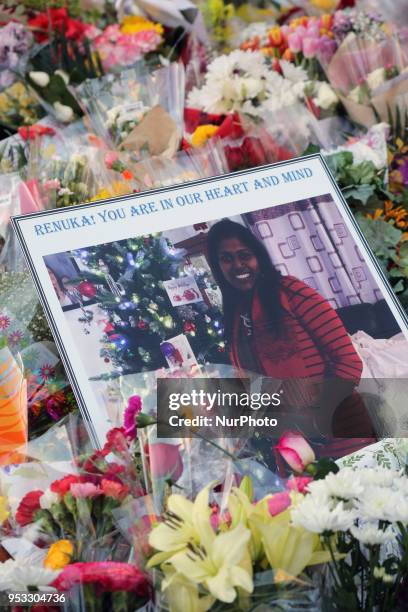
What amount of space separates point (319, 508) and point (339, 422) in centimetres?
32

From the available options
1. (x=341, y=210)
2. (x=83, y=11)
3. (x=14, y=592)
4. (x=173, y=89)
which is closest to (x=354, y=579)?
(x=14, y=592)

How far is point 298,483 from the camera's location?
1042 millimetres

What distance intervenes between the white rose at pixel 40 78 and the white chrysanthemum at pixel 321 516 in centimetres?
183

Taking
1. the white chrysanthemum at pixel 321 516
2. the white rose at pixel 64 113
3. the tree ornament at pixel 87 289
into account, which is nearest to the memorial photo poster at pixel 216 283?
the tree ornament at pixel 87 289

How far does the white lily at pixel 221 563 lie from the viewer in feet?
2.81

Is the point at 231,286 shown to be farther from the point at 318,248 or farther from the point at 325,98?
the point at 325,98

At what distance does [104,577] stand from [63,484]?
0.16 meters

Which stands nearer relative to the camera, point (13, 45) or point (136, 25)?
point (13, 45)

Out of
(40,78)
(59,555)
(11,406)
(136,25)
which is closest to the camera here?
(59,555)

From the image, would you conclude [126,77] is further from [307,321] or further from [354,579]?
[354,579]

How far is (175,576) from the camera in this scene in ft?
2.92

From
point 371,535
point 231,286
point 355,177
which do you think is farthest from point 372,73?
point 371,535

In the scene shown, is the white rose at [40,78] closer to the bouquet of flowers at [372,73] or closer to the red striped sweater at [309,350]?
the bouquet of flowers at [372,73]

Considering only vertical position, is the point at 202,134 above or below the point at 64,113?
below
